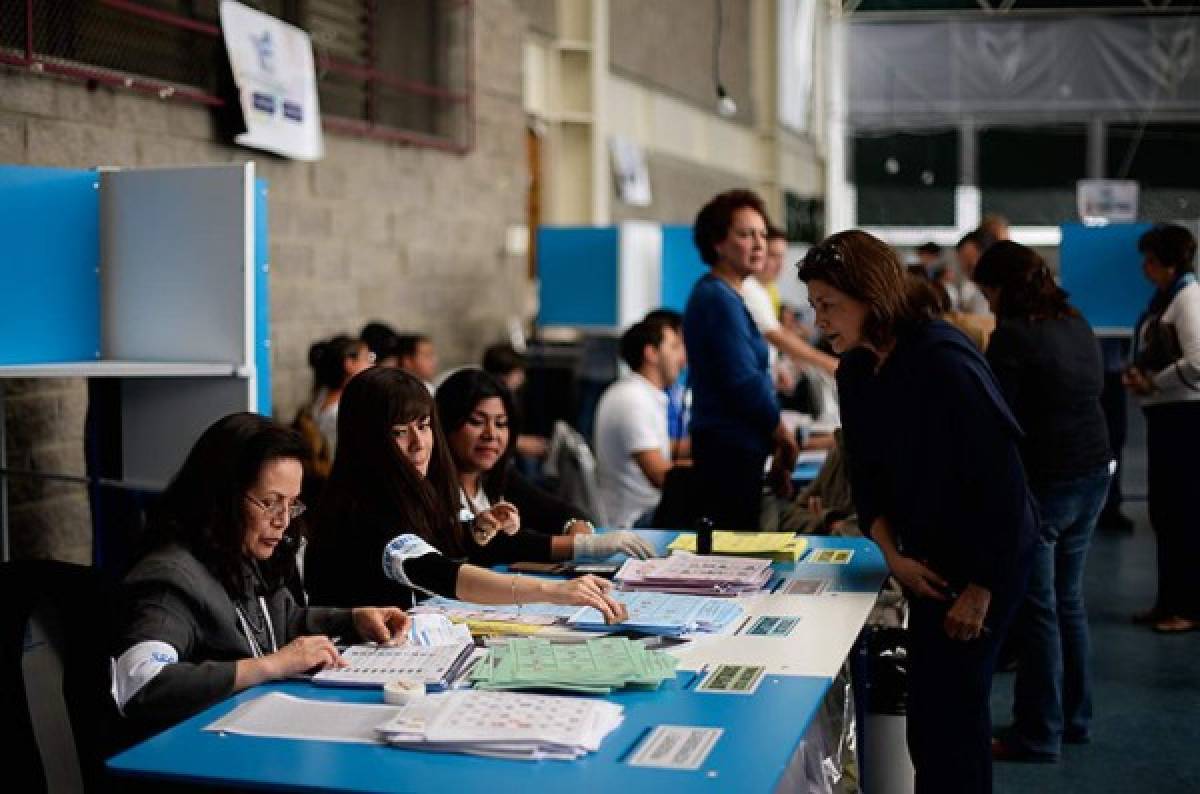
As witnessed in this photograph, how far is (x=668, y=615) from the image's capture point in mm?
2846

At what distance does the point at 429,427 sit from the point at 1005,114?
47.6 feet

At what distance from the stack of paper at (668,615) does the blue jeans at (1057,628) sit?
1283 millimetres

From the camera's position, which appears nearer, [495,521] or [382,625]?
[382,625]

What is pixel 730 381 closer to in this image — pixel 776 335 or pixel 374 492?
pixel 776 335

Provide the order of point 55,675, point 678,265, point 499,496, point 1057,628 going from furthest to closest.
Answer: point 678,265, point 1057,628, point 499,496, point 55,675

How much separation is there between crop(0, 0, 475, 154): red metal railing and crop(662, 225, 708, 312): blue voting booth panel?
1.55 meters

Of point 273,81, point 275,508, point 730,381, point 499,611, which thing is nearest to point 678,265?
point 273,81

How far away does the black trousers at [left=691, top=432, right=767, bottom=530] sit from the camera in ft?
14.6

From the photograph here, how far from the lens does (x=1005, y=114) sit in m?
16.6

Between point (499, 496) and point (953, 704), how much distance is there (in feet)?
4.30

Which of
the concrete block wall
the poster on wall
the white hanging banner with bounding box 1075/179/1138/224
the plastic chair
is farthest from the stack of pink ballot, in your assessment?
the white hanging banner with bounding box 1075/179/1138/224

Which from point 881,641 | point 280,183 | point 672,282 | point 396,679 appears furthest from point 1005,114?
point 396,679

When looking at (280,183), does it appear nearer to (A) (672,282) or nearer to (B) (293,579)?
(A) (672,282)

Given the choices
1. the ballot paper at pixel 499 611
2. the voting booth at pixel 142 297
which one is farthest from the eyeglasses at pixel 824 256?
the voting booth at pixel 142 297
